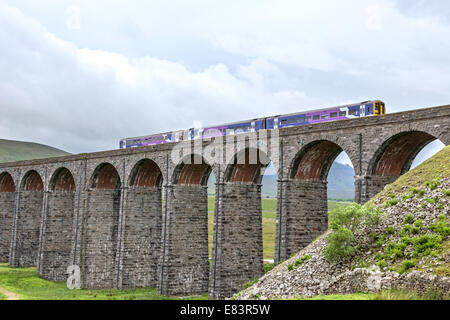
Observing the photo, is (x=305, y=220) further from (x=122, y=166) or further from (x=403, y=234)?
(x=122, y=166)

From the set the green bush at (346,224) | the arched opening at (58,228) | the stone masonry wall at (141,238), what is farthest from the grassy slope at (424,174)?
the arched opening at (58,228)

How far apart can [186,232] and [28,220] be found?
78.6ft

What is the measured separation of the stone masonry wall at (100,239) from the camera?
130ft

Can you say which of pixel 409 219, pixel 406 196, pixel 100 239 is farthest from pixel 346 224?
pixel 100 239

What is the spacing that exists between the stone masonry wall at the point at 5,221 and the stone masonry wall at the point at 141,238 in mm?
23608

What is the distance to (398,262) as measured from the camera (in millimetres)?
15789

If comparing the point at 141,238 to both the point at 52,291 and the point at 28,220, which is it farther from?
the point at 28,220

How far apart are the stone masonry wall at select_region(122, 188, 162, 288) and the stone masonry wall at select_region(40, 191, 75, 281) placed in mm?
8978

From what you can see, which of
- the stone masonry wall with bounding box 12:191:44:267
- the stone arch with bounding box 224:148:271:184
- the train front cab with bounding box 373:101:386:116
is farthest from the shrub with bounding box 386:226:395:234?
the stone masonry wall with bounding box 12:191:44:267

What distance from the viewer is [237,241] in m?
29.8

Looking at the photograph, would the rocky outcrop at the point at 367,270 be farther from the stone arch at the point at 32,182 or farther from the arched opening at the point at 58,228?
the stone arch at the point at 32,182

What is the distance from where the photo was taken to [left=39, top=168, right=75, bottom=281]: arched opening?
143ft

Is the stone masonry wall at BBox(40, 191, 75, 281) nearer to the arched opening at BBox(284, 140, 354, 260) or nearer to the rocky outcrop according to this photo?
the arched opening at BBox(284, 140, 354, 260)
